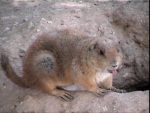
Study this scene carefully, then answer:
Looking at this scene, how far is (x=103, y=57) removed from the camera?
13.7ft

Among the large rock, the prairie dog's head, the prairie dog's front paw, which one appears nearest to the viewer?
the prairie dog's head

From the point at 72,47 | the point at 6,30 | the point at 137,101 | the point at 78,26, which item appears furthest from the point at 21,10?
the point at 137,101

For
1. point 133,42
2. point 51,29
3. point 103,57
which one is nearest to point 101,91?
point 103,57

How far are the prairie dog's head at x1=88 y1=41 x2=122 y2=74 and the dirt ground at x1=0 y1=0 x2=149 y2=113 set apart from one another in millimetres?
374

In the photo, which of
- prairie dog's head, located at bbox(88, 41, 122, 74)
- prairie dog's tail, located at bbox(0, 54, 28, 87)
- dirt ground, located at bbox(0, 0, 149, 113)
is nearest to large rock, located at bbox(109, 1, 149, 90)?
dirt ground, located at bbox(0, 0, 149, 113)

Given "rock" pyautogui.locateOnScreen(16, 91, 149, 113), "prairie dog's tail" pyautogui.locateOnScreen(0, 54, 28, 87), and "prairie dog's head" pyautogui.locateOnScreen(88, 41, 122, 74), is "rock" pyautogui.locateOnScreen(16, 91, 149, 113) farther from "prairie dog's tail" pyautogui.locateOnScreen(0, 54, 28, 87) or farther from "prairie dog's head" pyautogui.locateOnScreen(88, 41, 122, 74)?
"prairie dog's head" pyautogui.locateOnScreen(88, 41, 122, 74)

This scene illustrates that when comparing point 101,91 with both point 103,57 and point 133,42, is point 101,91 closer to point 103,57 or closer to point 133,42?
point 103,57

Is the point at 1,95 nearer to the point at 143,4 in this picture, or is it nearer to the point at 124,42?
the point at 124,42

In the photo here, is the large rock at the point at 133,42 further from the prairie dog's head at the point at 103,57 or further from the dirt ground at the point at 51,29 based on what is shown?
the prairie dog's head at the point at 103,57

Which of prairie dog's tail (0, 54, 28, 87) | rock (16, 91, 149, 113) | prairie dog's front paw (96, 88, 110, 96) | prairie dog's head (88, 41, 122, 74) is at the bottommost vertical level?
rock (16, 91, 149, 113)

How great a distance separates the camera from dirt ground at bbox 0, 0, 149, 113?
4.33 metres

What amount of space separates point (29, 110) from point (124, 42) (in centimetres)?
173

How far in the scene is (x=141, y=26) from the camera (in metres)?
5.39

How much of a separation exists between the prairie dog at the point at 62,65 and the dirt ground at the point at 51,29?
0.15 meters
